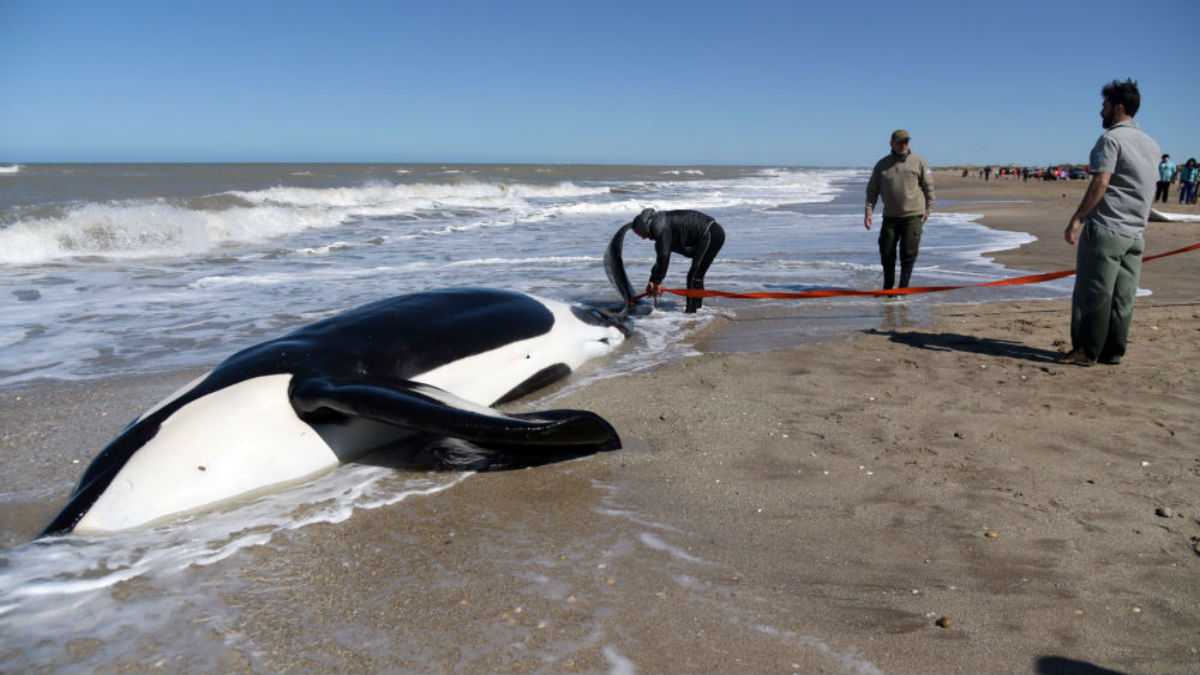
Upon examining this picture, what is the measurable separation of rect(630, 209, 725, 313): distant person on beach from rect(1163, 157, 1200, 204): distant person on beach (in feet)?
94.3

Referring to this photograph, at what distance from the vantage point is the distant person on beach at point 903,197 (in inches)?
354

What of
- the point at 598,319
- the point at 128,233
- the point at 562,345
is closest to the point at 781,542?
the point at 562,345

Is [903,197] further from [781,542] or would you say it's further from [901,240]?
[781,542]

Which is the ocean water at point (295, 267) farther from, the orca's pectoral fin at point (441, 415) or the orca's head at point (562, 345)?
the orca's pectoral fin at point (441, 415)

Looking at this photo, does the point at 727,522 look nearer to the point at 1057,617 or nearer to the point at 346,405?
the point at 1057,617

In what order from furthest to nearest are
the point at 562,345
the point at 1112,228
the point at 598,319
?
the point at 598,319
the point at 562,345
the point at 1112,228

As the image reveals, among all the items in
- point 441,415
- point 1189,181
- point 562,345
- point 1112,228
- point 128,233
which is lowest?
point 562,345

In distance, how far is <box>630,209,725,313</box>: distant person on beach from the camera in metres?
8.58

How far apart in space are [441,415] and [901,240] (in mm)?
7124

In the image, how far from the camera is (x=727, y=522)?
11.9 feet

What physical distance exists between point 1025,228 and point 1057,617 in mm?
17900

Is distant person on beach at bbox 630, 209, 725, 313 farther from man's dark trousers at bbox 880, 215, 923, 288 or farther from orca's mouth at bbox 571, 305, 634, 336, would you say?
man's dark trousers at bbox 880, 215, 923, 288

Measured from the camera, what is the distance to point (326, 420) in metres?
4.30

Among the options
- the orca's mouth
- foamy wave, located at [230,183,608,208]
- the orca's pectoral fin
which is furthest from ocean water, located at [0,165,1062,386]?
Result: foamy wave, located at [230,183,608,208]
